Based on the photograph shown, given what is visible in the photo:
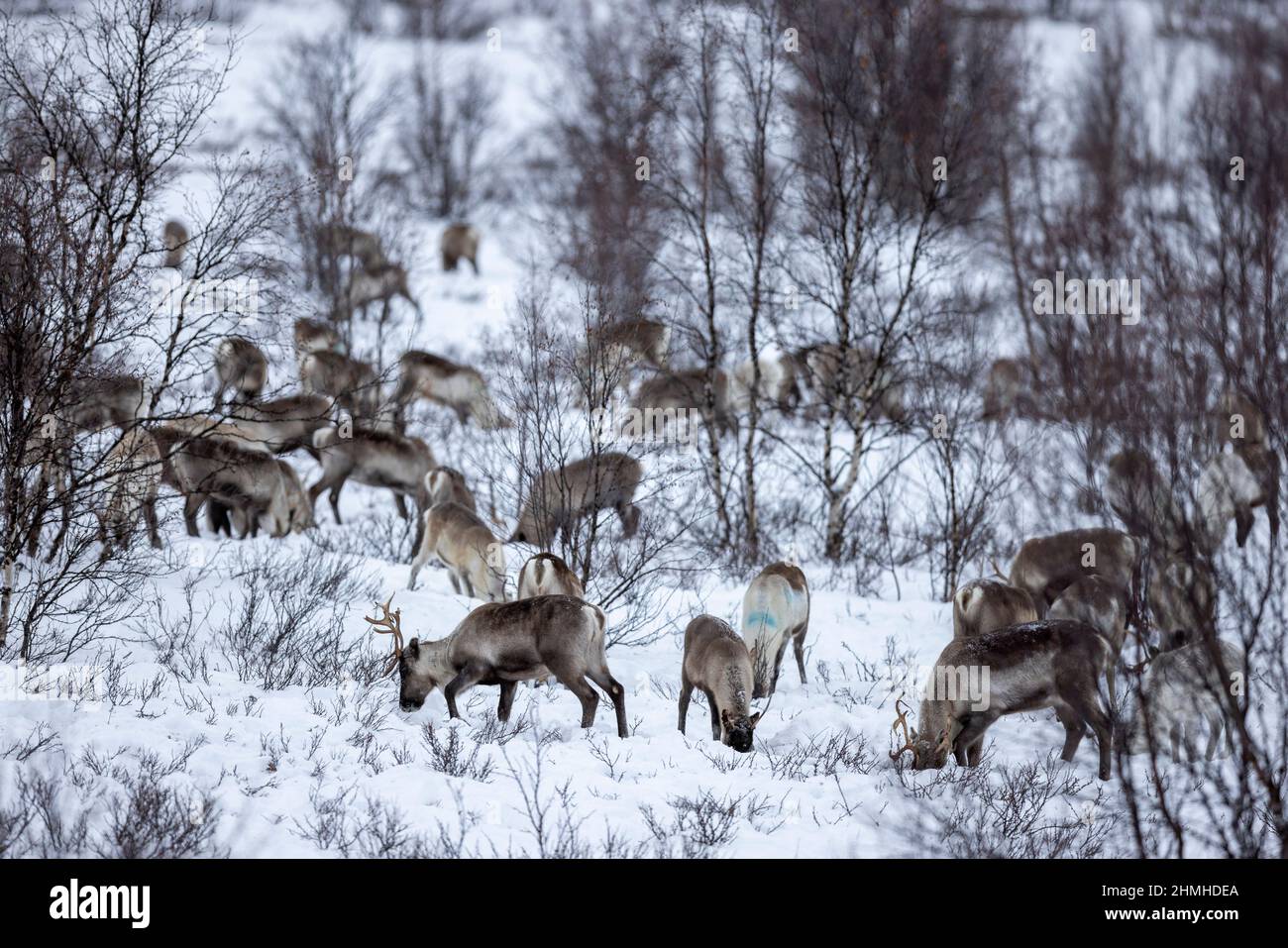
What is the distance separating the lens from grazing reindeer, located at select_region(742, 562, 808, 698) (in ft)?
36.7

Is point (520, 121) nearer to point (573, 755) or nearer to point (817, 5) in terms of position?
point (817, 5)

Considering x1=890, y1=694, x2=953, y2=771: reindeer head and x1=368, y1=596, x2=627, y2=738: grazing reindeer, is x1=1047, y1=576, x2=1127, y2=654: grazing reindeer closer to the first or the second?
x1=890, y1=694, x2=953, y2=771: reindeer head

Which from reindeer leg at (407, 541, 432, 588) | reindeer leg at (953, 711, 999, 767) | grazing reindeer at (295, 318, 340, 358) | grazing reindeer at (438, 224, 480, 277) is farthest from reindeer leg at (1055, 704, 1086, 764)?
grazing reindeer at (438, 224, 480, 277)

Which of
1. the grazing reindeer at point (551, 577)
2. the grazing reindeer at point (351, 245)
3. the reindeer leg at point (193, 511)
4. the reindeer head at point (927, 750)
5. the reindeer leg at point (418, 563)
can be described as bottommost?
the reindeer head at point (927, 750)

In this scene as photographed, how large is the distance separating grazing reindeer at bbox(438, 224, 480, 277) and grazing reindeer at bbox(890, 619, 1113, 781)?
22.7 m

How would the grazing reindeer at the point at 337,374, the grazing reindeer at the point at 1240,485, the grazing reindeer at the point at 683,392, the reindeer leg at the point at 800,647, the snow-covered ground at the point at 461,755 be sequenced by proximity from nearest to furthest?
the snow-covered ground at the point at 461,755 < the grazing reindeer at the point at 1240,485 < the reindeer leg at the point at 800,647 < the grazing reindeer at the point at 683,392 < the grazing reindeer at the point at 337,374

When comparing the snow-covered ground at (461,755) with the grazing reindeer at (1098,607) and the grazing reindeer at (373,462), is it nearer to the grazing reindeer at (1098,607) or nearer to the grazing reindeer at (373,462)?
the grazing reindeer at (1098,607)

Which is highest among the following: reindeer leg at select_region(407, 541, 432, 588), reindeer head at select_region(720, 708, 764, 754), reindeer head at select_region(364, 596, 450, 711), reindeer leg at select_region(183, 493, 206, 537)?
reindeer leg at select_region(183, 493, 206, 537)

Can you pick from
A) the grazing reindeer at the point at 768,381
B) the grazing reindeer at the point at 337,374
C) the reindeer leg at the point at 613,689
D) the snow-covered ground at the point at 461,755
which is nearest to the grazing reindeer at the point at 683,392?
the grazing reindeer at the point at 768,381

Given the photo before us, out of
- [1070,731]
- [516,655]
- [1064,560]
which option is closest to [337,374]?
[516,655]

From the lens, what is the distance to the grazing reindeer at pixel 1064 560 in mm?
13602

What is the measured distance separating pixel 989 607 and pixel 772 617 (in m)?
2.06

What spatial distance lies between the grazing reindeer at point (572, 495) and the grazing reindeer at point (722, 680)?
7.94 feet
